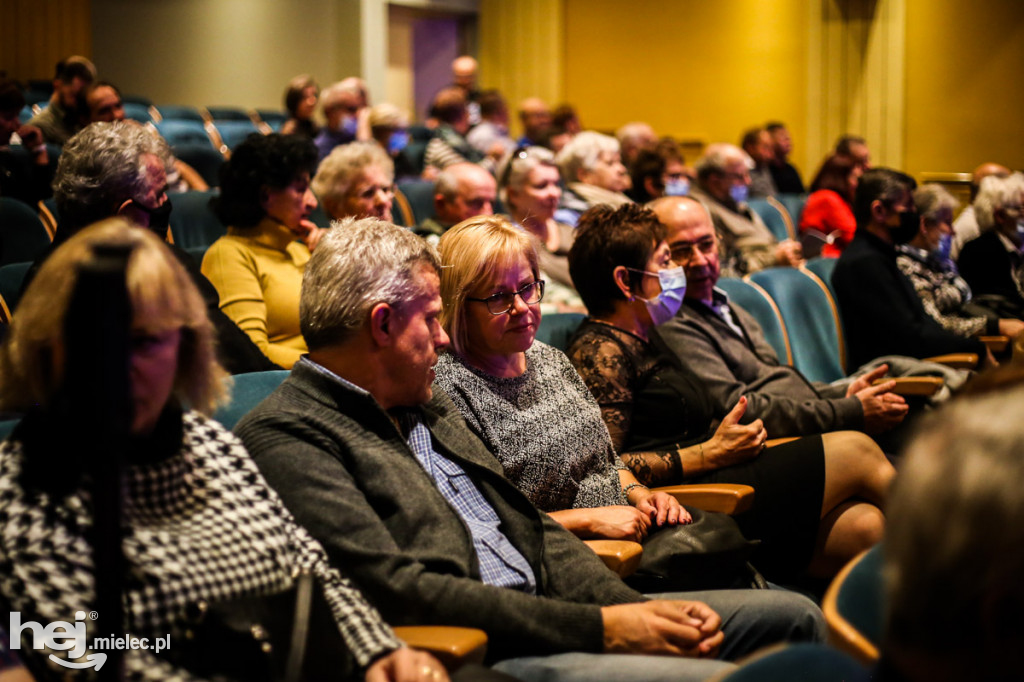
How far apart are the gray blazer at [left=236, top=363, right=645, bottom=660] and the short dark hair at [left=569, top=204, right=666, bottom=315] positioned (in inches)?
40.3

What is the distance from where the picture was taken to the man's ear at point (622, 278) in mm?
2623

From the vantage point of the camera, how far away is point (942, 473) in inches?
31.2

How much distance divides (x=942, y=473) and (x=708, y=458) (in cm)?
171

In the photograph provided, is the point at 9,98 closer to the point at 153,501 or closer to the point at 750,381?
the point at 750,381

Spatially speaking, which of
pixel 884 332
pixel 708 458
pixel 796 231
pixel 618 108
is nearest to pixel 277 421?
pixel 708 458

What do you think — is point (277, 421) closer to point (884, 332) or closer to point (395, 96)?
point (884, 332)

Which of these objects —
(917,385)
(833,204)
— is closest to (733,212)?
(833,204)

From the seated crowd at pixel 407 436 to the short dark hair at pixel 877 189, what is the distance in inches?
3.0

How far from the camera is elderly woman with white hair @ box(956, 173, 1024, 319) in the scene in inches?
194

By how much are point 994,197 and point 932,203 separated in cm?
75

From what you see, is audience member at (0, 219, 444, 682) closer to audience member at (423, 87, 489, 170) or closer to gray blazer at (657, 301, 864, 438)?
gray blazer at (657, 301, 864, 438)

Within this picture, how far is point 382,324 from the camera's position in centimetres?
172

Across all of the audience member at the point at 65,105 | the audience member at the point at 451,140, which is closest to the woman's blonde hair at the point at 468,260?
the audience member at the point at 65,105

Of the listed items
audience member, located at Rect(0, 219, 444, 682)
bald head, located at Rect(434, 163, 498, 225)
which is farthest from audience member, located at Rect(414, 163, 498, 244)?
audience member, located at Rect(0, 219, 444, 682)
